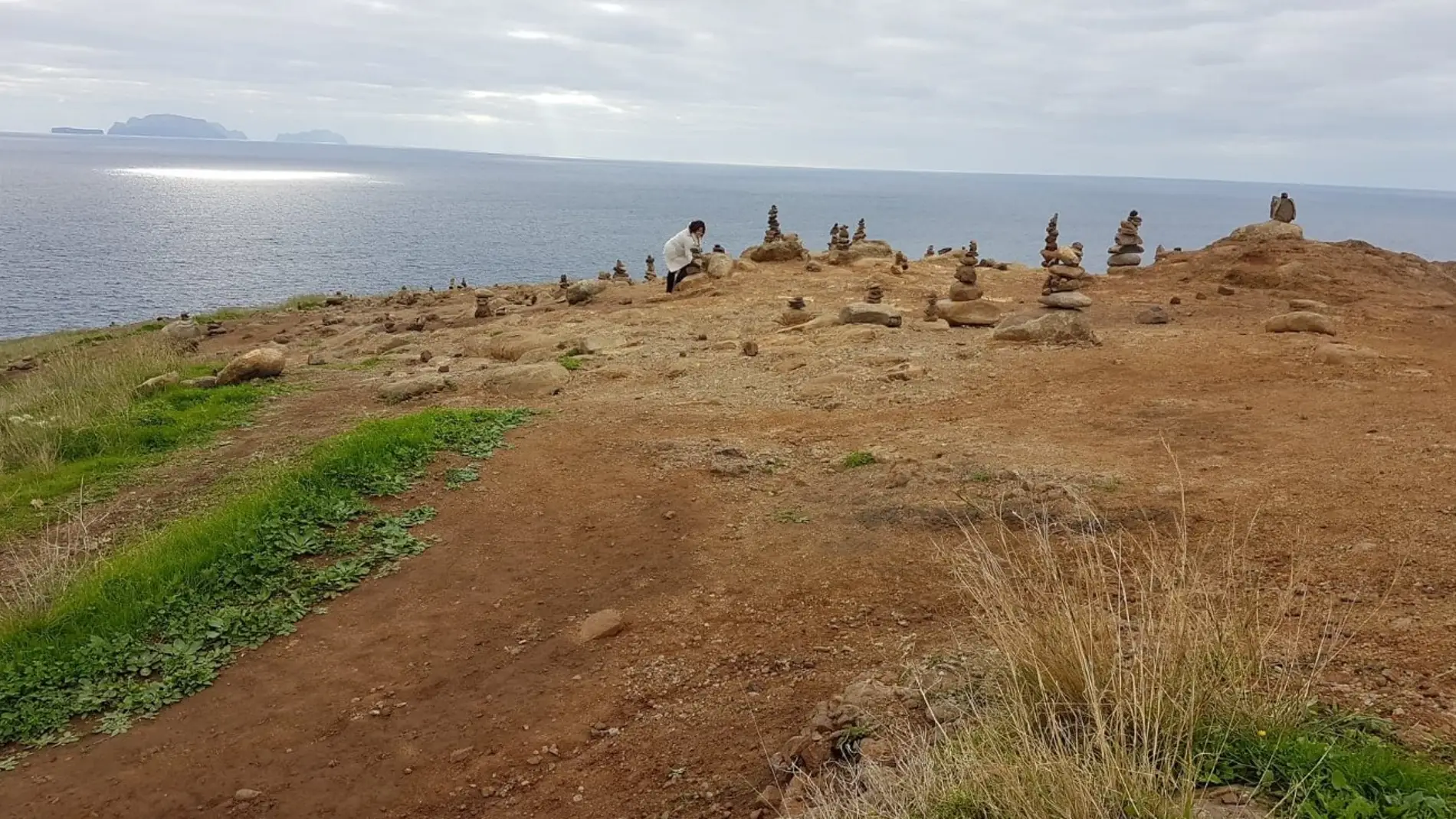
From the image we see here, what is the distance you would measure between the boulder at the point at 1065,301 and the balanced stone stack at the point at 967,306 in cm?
99

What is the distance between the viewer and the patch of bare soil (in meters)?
5.42

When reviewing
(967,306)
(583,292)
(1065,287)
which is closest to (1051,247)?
(1065,287)

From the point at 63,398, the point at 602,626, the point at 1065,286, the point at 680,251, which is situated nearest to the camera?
the point at 602,626

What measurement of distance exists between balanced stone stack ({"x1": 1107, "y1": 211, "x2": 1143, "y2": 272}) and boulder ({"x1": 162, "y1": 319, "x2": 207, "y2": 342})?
27081 millimetres

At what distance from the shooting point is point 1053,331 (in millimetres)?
14531

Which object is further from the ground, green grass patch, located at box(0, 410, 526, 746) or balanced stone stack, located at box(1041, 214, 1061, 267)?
balanced stone stack, located at box(1041, 214, 1061, 267)

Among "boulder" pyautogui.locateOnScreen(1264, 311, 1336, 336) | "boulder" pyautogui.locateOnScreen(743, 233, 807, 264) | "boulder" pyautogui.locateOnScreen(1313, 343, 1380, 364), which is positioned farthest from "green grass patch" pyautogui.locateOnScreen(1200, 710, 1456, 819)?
"boulder" pyautogui.locateOnScreen(743, 233, 807, 264)

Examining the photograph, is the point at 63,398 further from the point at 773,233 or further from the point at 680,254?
the point at 773,233

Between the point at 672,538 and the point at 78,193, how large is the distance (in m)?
154

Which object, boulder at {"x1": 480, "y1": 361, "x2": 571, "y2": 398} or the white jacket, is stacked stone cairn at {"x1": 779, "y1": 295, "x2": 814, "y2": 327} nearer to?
boulder at {"x1": 480, "y1": 361, "x2": 571, "y2": 398}

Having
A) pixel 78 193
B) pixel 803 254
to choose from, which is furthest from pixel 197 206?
pixel 803 254

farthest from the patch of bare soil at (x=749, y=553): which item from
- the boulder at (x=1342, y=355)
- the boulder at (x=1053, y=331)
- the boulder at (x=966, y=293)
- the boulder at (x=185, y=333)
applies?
the boulder at (x=185, y=333)

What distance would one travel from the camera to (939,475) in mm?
8836

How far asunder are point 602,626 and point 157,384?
43.6 feet
